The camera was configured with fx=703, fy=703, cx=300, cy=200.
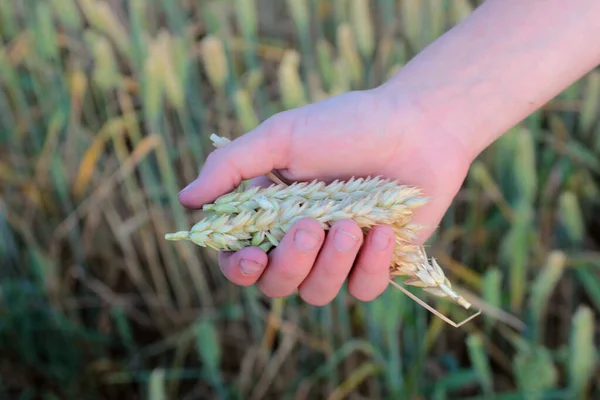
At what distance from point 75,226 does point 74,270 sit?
8 cm

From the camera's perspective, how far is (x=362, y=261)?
0.74 m

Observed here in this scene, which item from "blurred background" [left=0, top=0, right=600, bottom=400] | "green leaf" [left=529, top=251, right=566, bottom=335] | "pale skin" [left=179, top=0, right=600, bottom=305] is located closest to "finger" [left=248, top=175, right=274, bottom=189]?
"pale skin" [left=179, top=0, right=600, bottom=305]

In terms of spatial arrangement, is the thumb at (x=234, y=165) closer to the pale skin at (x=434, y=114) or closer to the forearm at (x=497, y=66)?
the pale skin at (x=434, y=114)

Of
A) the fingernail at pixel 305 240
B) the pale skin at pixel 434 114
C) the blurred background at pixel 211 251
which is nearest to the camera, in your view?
the fingernail at pixel 305 240

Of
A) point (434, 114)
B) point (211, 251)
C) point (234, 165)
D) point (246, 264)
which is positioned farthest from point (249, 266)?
point (211, 251)

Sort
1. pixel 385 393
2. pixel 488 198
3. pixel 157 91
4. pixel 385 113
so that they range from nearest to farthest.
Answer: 1. pixel 385 113
2. pixel 157 91
3. pixel 385 393
4. pixel 488 198

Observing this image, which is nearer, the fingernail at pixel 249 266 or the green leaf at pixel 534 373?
the fingernail at pixel 249 266

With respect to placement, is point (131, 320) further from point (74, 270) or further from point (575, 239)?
point (575, 239)

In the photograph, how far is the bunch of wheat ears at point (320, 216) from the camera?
0.70m

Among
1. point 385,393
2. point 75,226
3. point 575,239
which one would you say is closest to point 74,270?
point 75,226

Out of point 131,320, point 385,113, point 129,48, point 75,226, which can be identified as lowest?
point 131,320

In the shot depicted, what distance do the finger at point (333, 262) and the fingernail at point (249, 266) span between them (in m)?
0.07

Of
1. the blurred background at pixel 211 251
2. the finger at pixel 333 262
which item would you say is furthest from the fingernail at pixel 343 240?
the blurred background at pixel 211 251

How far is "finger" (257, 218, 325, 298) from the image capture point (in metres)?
0.69
